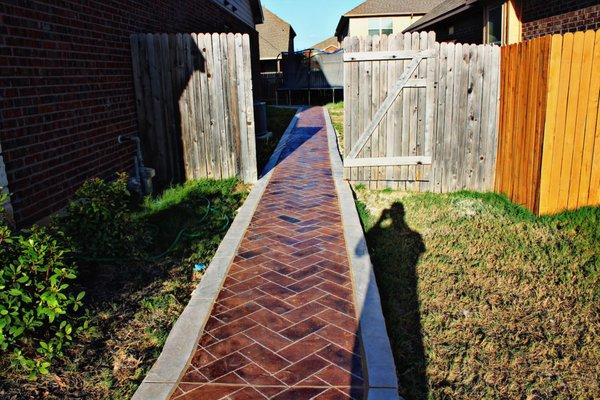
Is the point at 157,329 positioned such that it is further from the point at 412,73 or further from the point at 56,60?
the point at 412,73

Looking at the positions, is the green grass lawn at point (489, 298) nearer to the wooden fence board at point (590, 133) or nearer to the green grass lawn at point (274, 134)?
the wooden fence board at point (590, 133)

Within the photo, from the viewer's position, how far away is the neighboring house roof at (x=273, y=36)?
1556 inches

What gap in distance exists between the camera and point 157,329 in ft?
12.4

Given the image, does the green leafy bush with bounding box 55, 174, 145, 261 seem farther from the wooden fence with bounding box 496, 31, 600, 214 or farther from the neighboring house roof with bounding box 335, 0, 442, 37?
the neighboring house roof with bounding box 335, 0, 442, 37

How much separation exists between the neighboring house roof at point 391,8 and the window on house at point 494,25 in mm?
23469

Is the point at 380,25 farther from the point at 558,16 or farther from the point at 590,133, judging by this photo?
the point at 590,133

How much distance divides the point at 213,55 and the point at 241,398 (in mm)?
5806

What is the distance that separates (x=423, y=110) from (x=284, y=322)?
4.49 meters

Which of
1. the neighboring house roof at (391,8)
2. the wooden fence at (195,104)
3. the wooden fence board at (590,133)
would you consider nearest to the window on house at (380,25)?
the neighboring house roof at (391,8)

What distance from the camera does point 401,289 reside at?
446 centimetres

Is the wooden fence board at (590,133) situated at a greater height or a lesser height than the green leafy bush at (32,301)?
greater

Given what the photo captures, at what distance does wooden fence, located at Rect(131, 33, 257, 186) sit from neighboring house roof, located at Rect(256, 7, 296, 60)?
3227 centimetres

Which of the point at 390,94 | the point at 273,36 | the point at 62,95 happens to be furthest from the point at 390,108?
the point at 273,36

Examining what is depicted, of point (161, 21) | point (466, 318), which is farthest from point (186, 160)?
point (466, 318)
